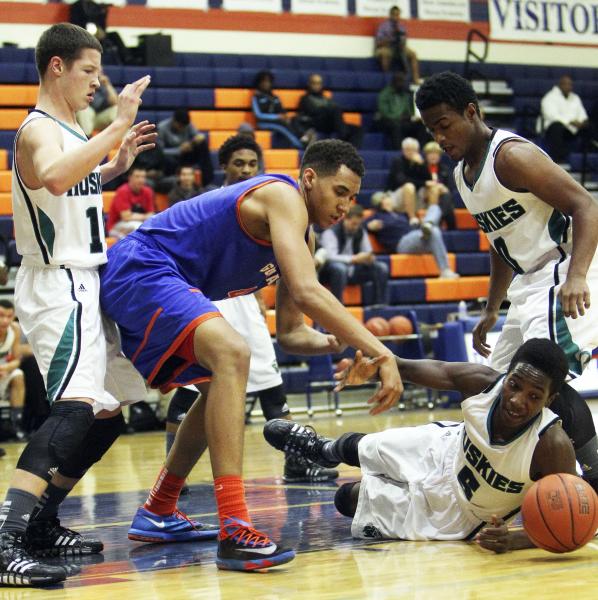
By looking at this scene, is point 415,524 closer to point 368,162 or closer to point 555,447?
point 555,447

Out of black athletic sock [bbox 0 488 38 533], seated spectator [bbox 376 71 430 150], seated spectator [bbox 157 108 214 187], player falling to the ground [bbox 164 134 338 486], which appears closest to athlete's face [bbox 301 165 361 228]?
black athletic sock [bbox 0 488 38 533]

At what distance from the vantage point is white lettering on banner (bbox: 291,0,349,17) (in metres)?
17.0

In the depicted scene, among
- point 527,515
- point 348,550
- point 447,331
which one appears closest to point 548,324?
point 527,515

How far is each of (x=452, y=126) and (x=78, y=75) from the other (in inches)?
61.1

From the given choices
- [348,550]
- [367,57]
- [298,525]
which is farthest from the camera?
[367,57]

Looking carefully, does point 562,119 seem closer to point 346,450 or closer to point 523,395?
point 346,450

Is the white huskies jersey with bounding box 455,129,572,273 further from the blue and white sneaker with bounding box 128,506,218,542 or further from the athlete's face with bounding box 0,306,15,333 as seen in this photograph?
the athlete's face with bounding box 0,306,15,333

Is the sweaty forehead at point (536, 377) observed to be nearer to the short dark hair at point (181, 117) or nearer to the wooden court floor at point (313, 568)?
the wooden court floor at point (313, 568)

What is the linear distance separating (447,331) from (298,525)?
6.71 m

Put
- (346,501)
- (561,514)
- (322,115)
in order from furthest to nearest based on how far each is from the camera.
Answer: (322,115) → (346,501) → (561,514)

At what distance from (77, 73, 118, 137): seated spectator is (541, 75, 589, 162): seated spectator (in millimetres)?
6659

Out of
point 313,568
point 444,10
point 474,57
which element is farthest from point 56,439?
point 444,10

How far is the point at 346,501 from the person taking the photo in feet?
16.6

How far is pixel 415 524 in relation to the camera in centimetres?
473
